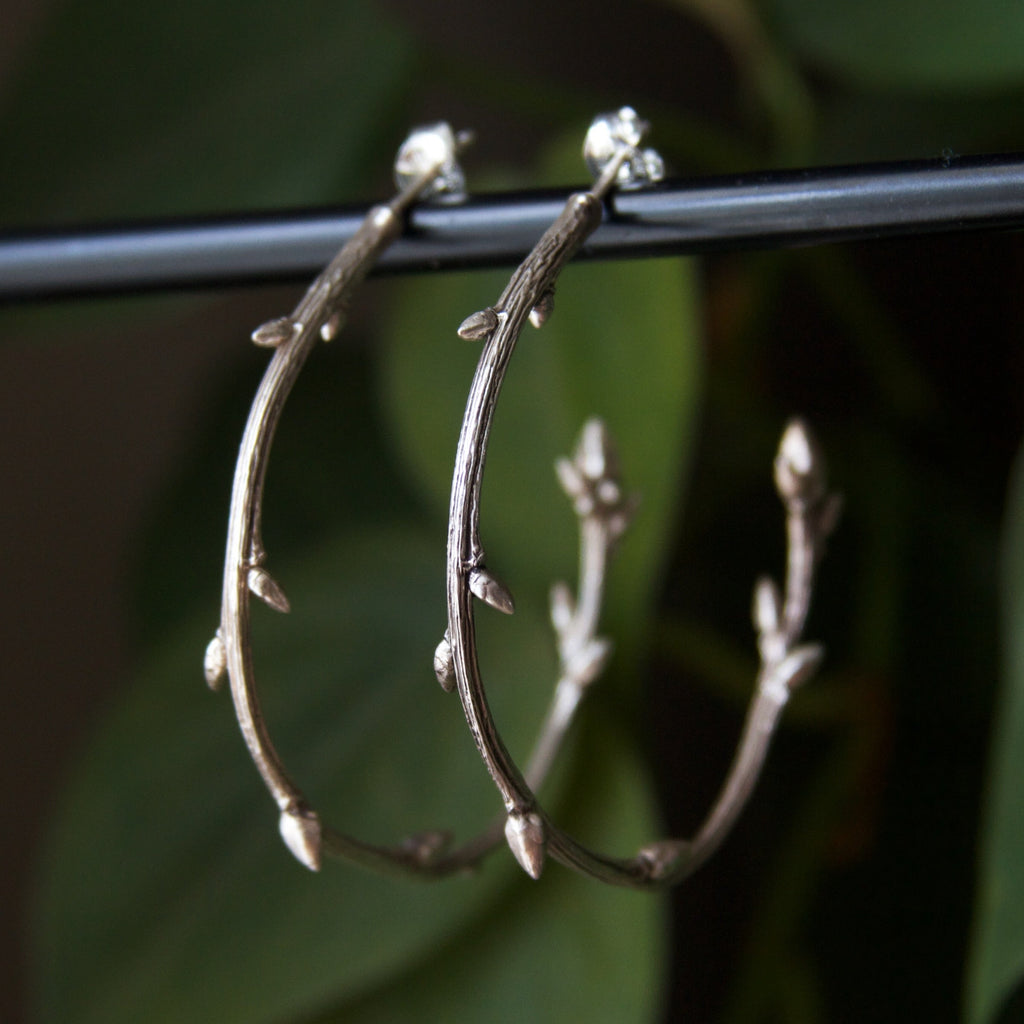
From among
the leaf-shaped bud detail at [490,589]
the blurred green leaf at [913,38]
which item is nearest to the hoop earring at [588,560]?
the leaf-shaped bud detail at [490,589]

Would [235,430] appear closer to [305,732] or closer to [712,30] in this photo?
[305,732]

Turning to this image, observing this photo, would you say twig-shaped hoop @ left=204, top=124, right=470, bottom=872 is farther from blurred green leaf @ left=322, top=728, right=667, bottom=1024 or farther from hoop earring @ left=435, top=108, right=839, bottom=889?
blurred green leaf @ left=322, top=728, right=667, bottom=1024

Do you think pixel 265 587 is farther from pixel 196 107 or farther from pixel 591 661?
pixel 196 107

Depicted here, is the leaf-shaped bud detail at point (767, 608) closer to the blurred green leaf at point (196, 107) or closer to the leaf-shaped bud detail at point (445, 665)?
the leaf-shaped bud detail at point (445, 665)

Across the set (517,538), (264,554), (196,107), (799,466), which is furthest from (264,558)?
(196,107)

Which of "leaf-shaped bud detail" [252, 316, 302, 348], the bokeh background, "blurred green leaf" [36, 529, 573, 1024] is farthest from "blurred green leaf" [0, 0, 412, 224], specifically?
"leaf-shaped bud detail" [252, 316, 302, 348]
